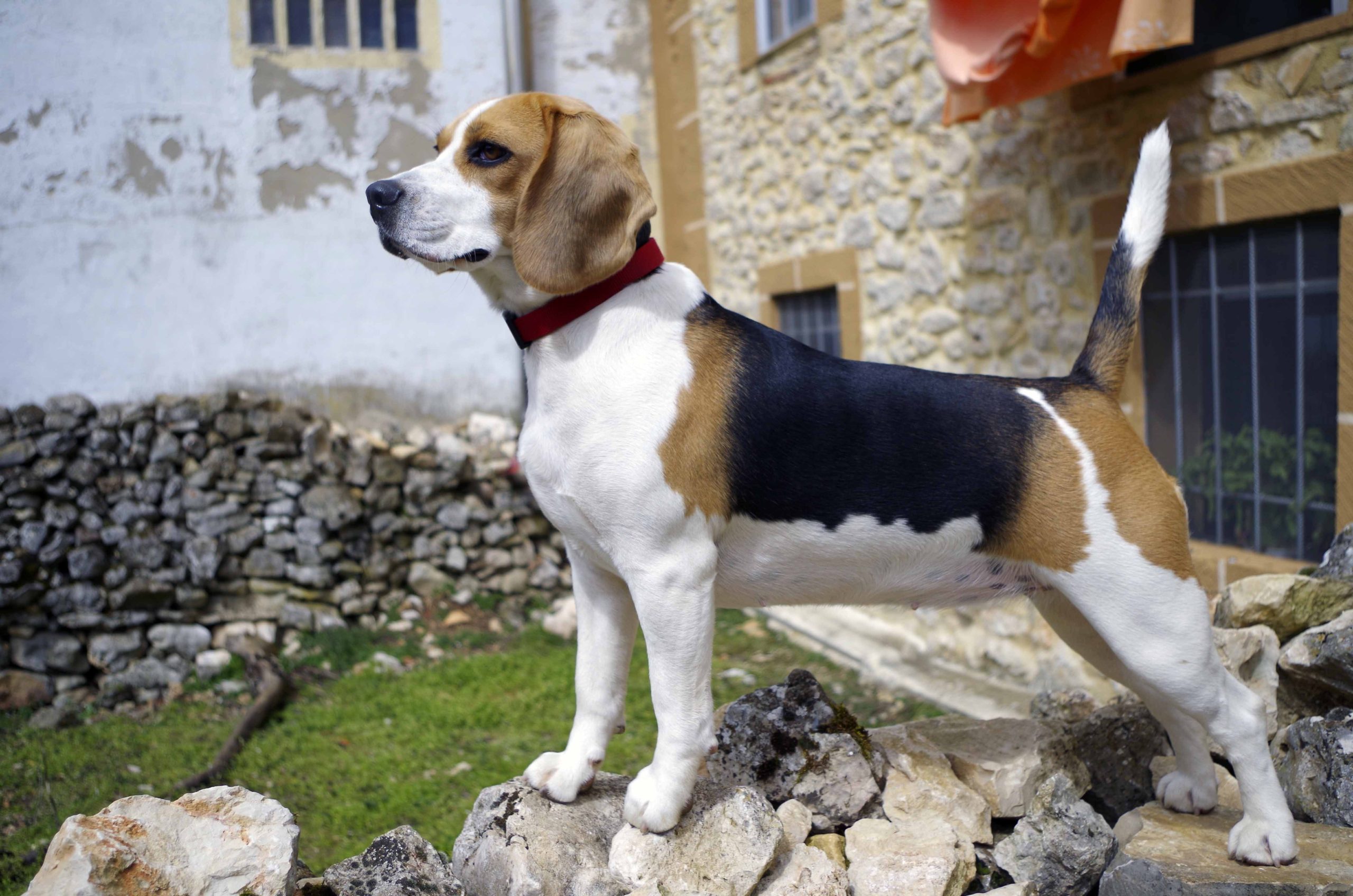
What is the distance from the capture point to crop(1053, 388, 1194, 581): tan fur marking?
2.20 metres

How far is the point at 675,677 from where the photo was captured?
84.1 inches

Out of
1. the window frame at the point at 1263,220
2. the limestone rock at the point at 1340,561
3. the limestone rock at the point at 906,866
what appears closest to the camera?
the limestone rock at the point at 906,866

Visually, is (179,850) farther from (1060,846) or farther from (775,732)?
(1060,846)

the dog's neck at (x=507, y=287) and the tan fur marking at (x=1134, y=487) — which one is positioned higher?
the dog's neck at (x=507, y=287)

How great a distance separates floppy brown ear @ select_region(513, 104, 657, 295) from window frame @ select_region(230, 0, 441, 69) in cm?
540

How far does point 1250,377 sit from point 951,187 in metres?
2.10

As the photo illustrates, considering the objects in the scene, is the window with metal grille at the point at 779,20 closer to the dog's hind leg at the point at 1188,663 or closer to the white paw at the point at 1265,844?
the dog's hind leg at the point at 1188,663

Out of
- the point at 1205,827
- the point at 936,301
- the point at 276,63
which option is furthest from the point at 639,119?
the point at 1205,827

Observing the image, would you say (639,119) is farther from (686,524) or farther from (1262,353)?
(686,524)

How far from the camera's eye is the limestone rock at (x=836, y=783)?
2617 mm

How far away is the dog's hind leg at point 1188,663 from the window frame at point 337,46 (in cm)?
637

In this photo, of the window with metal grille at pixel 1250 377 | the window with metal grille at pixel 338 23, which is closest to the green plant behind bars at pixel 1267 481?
the window with metal grille at pixel 1250 377

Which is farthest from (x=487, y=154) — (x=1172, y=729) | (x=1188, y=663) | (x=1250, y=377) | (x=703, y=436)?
(x=1250, y=377)

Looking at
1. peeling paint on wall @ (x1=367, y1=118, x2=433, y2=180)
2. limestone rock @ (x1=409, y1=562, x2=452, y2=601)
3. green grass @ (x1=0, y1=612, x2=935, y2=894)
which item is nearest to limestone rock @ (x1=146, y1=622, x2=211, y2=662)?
green grass @ (x1=0, y1=612, x2=935, y2=894)
